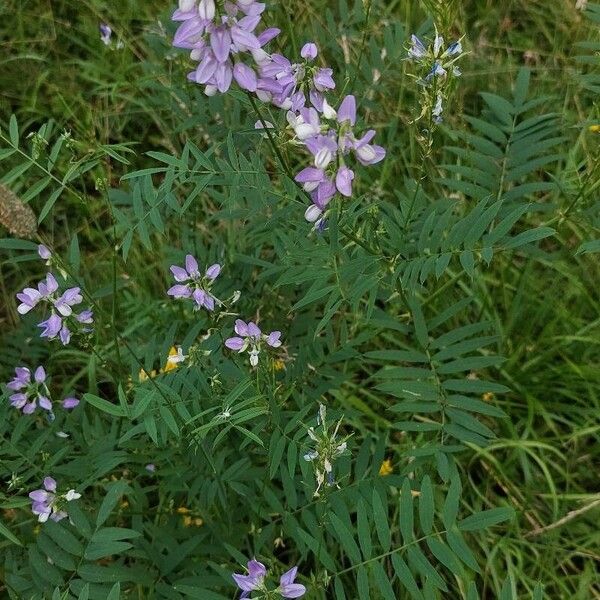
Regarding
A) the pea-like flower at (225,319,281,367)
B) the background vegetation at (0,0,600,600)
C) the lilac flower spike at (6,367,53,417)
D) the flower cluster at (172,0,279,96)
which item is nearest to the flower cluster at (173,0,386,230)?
the flower cluster at (172,0,279,96)

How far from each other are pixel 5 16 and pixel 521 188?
2.74m

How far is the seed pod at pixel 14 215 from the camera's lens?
161 cm

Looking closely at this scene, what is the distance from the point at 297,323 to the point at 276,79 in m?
0.89

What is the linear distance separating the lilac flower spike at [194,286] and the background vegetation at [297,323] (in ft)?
0.43

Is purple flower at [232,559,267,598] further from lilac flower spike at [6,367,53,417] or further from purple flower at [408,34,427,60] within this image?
purple flower at [408,34,427,60]

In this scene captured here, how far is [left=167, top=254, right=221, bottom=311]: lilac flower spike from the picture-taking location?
178 centimetres

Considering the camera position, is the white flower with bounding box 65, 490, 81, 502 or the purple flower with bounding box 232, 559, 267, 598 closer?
the purple flower with bounding box 232, 559, 267, 598

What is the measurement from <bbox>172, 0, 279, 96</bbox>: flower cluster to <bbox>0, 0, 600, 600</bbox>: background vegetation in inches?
10.7

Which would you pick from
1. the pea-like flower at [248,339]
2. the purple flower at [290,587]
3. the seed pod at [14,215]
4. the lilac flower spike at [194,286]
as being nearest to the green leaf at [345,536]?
the purple flower at [290,587]

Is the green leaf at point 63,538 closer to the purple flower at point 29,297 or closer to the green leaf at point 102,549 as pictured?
the green leaf at point 102,549

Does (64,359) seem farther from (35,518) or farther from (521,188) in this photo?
(521,188)

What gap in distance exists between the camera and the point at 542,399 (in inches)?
99.1

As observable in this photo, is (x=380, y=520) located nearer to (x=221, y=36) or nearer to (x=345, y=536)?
(x=345, y=536)

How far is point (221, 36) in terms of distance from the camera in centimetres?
130
